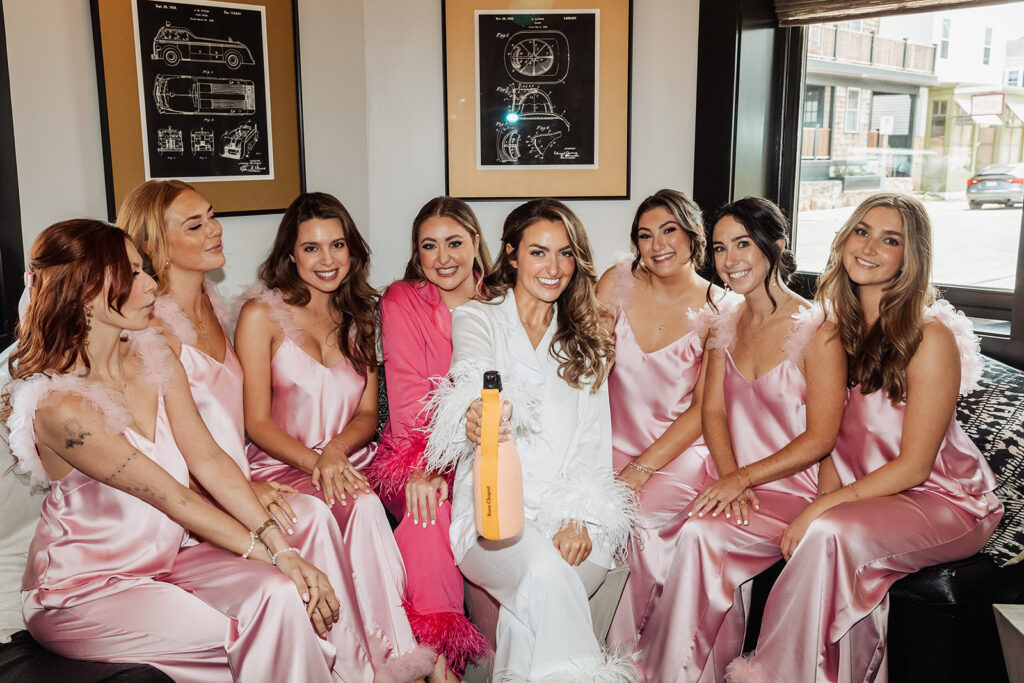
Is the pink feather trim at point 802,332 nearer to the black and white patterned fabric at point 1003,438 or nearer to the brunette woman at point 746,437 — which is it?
the brunette woman at point 746,437

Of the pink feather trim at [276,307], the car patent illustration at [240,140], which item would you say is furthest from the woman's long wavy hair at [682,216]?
the car patent illustration at [240,140]

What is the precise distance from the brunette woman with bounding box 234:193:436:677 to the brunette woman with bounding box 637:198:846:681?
101cm

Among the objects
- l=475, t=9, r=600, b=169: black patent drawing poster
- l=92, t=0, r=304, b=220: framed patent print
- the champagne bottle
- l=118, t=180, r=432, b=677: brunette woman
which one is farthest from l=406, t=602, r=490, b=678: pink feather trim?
l=475, t=9, r=600, b=169: black patent drawing poster

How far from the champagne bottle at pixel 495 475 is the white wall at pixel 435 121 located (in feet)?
6.52

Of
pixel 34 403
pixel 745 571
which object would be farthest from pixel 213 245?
pixel 745 571

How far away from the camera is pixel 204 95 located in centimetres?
330

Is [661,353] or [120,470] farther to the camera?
[661,353]

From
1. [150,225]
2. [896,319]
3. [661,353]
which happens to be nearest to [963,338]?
[896,319]

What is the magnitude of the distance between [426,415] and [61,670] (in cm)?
114

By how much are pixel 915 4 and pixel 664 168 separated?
1124 millimetres

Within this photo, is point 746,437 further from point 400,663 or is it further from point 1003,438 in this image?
point 400,663

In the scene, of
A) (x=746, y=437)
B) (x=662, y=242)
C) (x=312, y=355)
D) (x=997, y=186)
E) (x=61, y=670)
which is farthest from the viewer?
(x=997, y=186)

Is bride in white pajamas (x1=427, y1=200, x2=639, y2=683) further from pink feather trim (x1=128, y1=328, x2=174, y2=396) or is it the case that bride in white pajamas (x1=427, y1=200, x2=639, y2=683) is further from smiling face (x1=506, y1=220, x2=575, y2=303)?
pink feather trim (x1=128, y1=328, x2=174, y2=396)

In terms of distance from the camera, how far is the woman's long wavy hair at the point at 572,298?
2.55 metres
